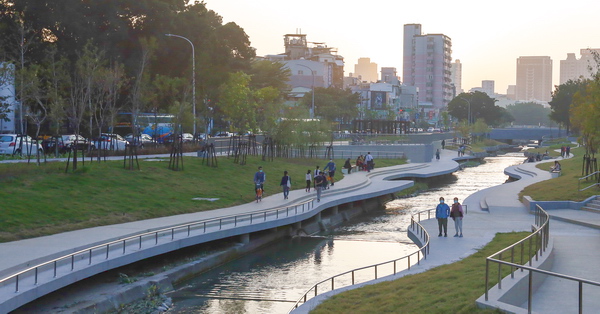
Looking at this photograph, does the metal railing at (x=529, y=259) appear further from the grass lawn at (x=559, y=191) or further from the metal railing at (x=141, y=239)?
the grass lawn at (x=559, y=191)

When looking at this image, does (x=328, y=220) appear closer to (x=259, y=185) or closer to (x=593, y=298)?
(x=259, y=185)

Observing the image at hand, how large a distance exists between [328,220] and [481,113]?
14577 cm

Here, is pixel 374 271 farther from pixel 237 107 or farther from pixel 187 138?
pixel 187 138

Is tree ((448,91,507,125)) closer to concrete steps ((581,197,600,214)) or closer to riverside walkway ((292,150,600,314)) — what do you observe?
riverside walkway ((292,150,600,314))

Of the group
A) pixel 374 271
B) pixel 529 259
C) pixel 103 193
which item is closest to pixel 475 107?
pixel 103 193

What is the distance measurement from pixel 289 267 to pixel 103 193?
9.31m

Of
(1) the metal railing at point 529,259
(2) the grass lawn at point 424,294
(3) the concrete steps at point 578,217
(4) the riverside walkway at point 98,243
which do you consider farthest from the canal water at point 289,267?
(3) the concrete steps at point 578,217

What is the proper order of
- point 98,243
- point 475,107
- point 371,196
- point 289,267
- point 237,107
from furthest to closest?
1. point 475,107
2. point 237,107
3. point 371,196
4. point 289,267
5. point 98,243

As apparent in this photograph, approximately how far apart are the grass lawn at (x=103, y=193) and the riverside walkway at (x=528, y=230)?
1091 cm

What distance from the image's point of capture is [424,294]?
15555 millimetres

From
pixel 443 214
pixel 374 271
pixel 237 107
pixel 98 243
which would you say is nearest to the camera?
pixel 98 243

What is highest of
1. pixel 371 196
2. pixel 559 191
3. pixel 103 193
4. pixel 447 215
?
pixel 103 193

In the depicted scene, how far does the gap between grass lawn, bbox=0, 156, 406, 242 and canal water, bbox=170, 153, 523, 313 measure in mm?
5002

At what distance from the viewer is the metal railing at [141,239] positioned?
1742 cm
